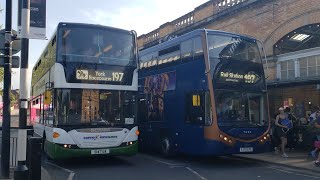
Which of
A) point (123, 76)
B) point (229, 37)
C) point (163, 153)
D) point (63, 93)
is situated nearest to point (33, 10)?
point (63, 93)

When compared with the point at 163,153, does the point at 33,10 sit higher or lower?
higher

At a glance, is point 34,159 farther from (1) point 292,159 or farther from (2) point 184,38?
(1) point 292,159

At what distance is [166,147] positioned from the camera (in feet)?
47.2

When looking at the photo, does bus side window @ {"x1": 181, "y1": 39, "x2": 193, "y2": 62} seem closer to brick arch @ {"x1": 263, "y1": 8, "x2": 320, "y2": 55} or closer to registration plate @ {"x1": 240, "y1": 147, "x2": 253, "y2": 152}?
registration plate @ {"x1": 240, "y1": 147, "x2": 253, "y2": 152}

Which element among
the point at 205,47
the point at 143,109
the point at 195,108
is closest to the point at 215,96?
the point at 195,108

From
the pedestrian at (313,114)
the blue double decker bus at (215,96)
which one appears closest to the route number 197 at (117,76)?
the blue double decker bus at (215,96)

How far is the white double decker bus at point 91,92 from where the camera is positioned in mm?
11680

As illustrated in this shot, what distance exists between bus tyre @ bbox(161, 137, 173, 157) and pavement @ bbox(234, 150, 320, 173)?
8.34 feet

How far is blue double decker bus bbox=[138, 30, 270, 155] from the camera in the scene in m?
12.2

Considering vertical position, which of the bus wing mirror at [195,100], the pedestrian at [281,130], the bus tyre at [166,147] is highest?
the bus wing mirror at [195,100]

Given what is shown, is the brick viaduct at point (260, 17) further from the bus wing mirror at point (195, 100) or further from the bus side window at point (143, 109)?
the bus wing mirror at point (195, 100)

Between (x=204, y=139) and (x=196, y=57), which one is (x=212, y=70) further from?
(x=204, y=139)

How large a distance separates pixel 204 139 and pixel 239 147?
1.05 meters

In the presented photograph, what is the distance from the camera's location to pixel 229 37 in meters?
13.0
